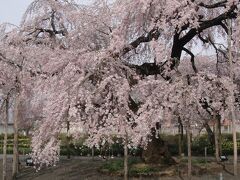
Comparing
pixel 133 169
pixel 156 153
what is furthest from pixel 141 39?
pixel 133 169

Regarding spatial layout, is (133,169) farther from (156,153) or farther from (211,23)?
(211,23)

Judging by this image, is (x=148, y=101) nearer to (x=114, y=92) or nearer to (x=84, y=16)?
(x=114, y=92)

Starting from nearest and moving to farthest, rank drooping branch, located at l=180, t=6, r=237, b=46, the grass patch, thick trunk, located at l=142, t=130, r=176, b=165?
drooping branch, located at l=180, t=6, r=237, b=46, the grass patch, thick trunk, located at l=142, t=130, r=176, b=165

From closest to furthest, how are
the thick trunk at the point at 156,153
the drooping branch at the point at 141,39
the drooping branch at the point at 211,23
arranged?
the drooping branch at the point at 141,39, the drooping branch at the point at 211,23, the thick trunk at the point at 156,153

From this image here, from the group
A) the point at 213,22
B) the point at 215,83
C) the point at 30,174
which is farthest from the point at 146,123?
the point at 30,174

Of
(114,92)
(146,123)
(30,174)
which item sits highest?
(114,92)

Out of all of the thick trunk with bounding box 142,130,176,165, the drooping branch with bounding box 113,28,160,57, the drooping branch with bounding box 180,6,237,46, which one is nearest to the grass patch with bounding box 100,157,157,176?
the thick trunk with bounding box 142,130,176,165

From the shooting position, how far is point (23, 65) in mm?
18672

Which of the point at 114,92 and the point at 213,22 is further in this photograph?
the point at 213,22

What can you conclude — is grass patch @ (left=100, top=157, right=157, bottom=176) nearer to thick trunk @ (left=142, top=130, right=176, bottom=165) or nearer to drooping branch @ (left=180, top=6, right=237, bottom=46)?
thick trunk @ (left=142, top=130, right=176, bottom=165)

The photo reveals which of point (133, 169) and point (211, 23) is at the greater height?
point (211, 23)

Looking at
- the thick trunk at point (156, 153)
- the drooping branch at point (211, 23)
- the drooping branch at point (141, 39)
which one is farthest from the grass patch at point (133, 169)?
the drooping branch at point (211, 23)

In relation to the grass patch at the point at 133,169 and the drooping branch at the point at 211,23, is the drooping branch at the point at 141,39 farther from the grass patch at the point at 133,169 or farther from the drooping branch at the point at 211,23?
the grass patch at the point at 133,169

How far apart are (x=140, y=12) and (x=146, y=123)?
4578mm
